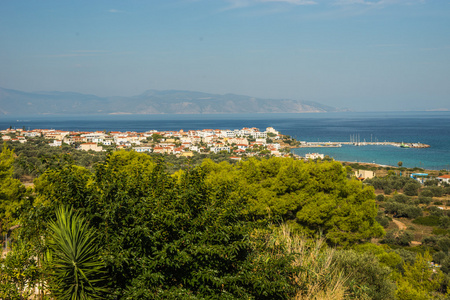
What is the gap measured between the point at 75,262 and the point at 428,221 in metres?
24.3

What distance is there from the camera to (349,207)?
1196cm

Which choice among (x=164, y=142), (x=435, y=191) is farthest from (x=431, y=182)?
(x=164, y=142)

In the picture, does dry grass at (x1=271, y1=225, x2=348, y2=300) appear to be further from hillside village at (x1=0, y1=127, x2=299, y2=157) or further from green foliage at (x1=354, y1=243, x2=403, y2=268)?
hillside village at (x1=0, y1=127, x2=299, y2=157)

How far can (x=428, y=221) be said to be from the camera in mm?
23078

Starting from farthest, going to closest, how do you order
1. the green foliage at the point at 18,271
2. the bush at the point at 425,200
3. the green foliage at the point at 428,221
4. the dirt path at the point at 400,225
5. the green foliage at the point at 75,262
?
1. the bush at the point at 425,200
2. the green foliage at the point at 428,221
3. the dirt path at the point at 400,225
4. the green foliage at the point at 18,271
5. the green foliage at the point at 75,262

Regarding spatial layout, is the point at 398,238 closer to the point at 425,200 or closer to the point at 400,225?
the point at 400,225

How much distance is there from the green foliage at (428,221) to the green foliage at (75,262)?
23711 millimetres

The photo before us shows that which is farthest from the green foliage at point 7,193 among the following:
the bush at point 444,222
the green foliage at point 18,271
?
the bush at point 444,222

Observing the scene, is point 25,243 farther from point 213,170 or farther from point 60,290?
point 213,170

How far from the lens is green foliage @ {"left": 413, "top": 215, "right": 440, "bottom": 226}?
74.7 ft

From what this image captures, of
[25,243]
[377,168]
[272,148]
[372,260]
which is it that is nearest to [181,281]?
[25,243]

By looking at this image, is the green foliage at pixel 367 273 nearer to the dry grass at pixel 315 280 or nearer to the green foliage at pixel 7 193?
the dry grass at pixel 315 280

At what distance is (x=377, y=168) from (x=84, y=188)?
165 ft

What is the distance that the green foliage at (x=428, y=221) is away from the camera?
22772mm
